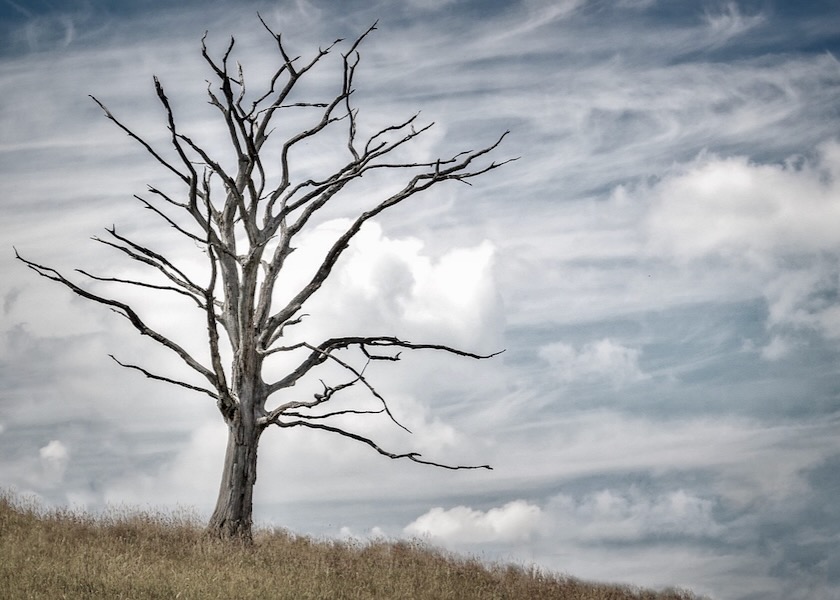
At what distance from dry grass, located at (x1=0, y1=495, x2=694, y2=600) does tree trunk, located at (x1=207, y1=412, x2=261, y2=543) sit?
38 centimetres

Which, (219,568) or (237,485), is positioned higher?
(237,485)

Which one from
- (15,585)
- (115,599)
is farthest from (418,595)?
(15,585)

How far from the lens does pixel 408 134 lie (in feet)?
57.6

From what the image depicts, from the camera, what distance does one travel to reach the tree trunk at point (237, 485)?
14.2 metres

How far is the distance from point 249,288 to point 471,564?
6.55 meters

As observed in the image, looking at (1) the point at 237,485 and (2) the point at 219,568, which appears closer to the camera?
(2) the point at 219,568

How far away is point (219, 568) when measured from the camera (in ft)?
38.8

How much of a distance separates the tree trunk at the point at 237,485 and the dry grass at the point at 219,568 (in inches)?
15.0

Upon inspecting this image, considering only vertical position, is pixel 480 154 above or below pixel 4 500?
above

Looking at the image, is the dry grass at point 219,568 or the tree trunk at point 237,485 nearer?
the dry grass at point 219,568

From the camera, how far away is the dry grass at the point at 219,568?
33.4 feet

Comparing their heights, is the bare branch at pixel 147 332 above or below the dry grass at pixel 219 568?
above

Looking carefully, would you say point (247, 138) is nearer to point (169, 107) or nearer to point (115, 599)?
point (169, 107)

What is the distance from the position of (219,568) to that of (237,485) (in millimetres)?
2704
